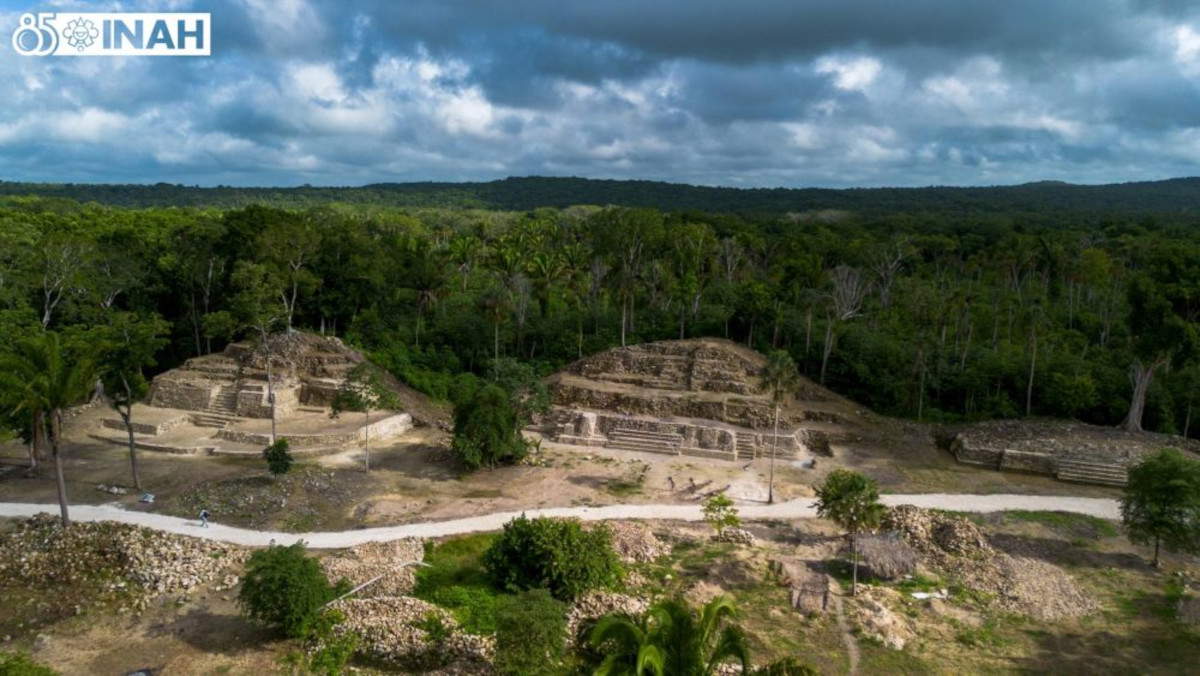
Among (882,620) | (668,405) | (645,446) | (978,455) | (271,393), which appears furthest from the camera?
(668,405)

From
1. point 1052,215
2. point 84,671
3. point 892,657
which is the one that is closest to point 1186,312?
point 892,657

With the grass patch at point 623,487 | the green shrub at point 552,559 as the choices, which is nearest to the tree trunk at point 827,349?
the grass patch at point 623,487

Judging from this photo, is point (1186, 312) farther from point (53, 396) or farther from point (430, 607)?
point (53, 396)

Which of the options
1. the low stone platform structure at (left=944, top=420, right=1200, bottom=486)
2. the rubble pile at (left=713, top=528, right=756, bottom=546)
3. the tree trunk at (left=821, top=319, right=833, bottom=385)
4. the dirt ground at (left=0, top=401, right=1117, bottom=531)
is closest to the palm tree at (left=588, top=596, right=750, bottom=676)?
the rubble pile at (left=713, top=528, right=756, bottom=546)

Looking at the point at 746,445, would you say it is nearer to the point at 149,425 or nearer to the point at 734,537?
the point at 734,537

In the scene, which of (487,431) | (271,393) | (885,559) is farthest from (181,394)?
(885,559)

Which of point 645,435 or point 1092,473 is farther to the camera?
point 645,435
